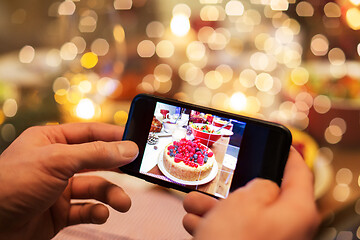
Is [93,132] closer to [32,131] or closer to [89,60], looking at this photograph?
[32,131]

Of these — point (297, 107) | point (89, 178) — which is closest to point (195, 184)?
point (89, 178)

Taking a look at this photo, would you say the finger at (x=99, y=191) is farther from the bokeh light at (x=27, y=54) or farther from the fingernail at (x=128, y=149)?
the bokeh light at (x=27, y=54)

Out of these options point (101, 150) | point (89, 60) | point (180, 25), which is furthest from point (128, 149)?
point (180, 25)

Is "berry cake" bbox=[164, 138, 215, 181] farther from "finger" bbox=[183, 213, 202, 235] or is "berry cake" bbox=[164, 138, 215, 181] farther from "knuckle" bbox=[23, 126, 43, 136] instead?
"knuckle" bbox=[23, 126, 43, 136]

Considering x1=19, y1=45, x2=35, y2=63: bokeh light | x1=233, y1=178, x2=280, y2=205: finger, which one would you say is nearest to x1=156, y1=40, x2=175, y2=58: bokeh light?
x1=19, y1=45, x2=35, y2=63: bokeh light

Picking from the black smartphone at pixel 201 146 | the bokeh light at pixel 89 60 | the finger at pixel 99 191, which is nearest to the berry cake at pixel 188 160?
the black smartphone at pixel 201 146

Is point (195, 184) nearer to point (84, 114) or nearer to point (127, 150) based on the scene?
point (127, 150)
